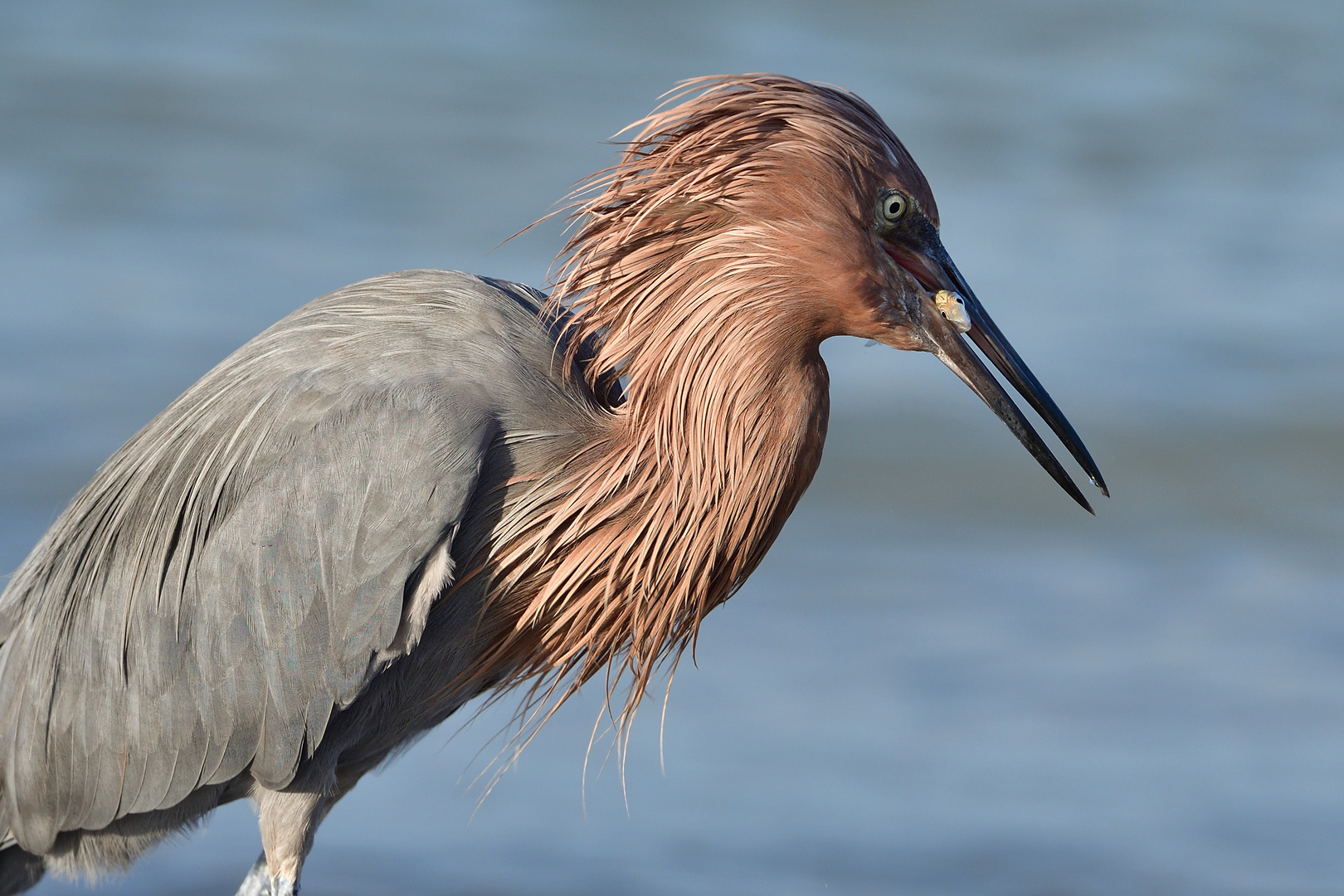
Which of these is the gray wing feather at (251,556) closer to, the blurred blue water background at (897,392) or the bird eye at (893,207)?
the bird eye at (893,207)

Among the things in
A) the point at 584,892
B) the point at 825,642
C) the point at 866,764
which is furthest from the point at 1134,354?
the point at 584,892

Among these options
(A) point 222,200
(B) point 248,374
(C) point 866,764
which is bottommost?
(C) point 866,764

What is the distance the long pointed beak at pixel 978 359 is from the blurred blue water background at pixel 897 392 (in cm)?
237

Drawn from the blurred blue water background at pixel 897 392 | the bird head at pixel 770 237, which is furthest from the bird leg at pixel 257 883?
the bird head at pixel 770 237

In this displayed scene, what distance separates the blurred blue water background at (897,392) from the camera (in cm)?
569

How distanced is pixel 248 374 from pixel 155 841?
1.24 m

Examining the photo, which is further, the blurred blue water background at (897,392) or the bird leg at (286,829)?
the blurred blue water background at (897,392)

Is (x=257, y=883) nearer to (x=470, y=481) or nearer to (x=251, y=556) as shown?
(x=251, y=556)

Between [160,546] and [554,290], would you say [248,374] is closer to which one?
[160,546]

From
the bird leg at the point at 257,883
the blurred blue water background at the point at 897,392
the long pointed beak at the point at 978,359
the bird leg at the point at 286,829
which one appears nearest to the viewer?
the long pointed beak at the point at 978,359

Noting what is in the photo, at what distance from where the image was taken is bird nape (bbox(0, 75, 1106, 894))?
11.2ft

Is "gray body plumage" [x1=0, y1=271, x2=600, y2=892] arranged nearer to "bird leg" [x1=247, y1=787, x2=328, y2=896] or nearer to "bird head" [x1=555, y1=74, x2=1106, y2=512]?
"bird leg" [x1=247, y1=787, x2=328, y2=896]

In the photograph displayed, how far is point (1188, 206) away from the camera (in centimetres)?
1072

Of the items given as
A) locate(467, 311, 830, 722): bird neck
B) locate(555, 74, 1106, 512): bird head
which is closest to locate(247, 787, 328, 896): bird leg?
locate(467, 311, 830, 722): bird neck
